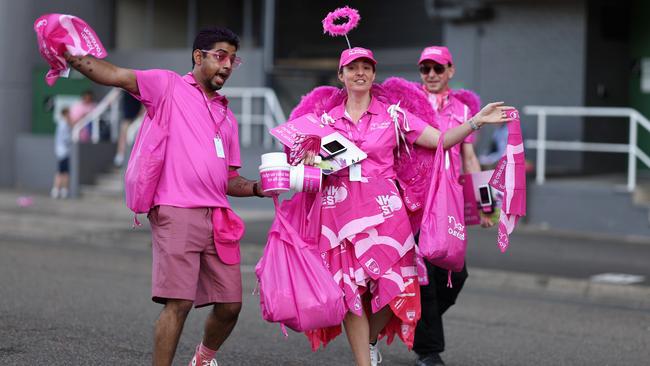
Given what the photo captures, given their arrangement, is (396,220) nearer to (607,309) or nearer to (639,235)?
(607,309)

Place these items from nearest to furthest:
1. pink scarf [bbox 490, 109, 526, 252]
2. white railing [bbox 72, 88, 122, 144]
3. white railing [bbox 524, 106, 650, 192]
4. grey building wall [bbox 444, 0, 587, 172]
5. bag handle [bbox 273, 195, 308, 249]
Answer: bag handle [bbox 273, 195, 308, 249], pink scarf [bbox 490, 109, 526, 252], white railing [bbox 524, 106, 650, 192], grey building wall [bbox 444, 0, 587, 172], white railing [bbox 72, 88, 122, 144]

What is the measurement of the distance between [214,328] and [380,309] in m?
0.98

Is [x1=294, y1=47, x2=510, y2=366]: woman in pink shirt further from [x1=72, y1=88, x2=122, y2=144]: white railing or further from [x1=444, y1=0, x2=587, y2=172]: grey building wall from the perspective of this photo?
[x1=72, y1=88, x2=122, y2=144]: white railing

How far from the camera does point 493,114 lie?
586 centimetres

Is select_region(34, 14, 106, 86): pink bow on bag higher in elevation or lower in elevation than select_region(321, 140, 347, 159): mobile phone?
higher

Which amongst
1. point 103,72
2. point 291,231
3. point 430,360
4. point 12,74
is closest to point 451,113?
point 430,360

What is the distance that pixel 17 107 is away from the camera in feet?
72.2

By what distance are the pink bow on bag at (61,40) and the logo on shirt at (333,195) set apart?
4.97 ft

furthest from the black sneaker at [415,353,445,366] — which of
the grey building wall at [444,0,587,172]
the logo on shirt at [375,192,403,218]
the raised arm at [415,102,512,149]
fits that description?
the grey building wall at [444,0,587,172]

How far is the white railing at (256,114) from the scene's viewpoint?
19.2 meters

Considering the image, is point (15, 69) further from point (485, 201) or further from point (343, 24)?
point (343, 24)

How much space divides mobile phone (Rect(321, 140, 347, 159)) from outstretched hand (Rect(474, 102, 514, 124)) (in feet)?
2.56

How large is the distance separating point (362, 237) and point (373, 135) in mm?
560

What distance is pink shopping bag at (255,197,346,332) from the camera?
536cm
